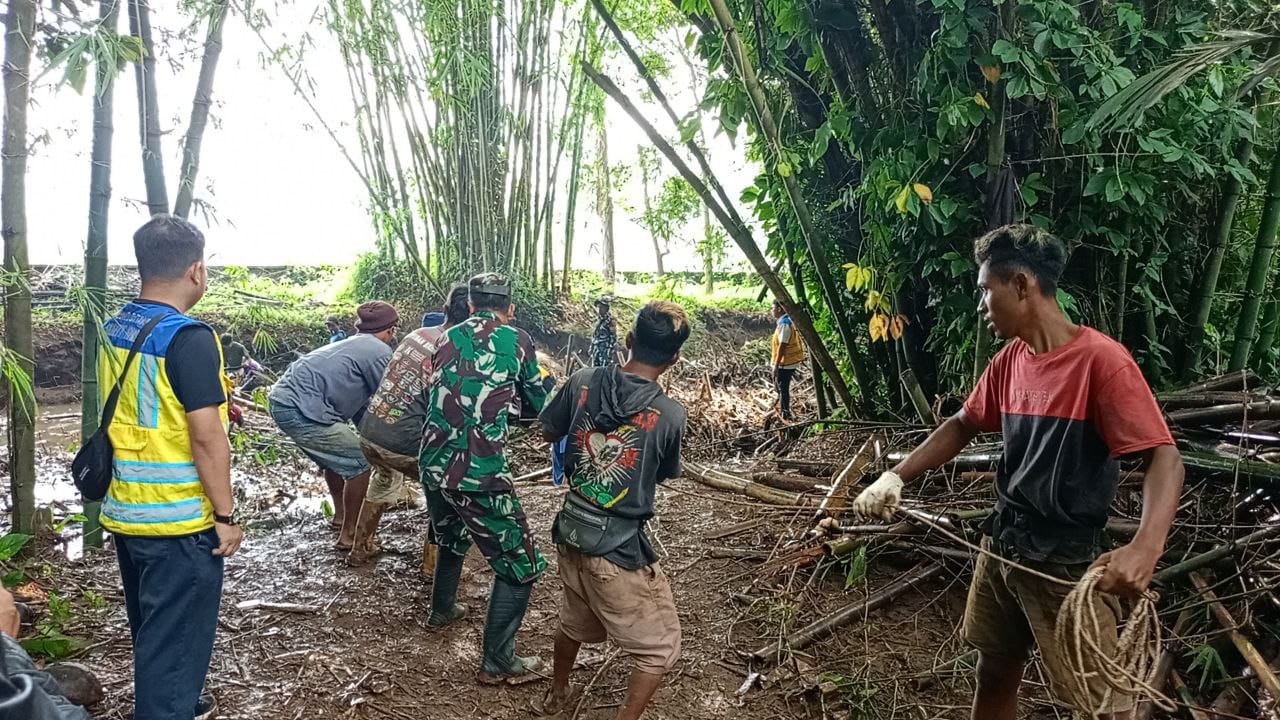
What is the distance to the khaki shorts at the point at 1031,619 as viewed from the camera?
5.60 ft

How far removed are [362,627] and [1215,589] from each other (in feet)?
10.3

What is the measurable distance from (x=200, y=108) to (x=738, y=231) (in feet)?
8.07

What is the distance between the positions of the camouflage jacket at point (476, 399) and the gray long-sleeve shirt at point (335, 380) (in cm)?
113

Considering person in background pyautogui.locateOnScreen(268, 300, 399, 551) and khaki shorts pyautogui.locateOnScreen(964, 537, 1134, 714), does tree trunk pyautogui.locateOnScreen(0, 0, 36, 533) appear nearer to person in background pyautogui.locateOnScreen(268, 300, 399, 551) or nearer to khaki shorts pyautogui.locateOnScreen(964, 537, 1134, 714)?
person in background pyautogui.locateOnScreen(268, 300, 399, 551)

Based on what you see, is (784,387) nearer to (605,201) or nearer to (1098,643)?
(1098,643)

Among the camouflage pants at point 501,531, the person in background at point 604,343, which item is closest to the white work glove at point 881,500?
the camouflage pants at point 501,531

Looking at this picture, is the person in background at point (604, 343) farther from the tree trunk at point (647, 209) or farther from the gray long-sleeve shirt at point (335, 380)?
the tree trunk at point (647, 209)

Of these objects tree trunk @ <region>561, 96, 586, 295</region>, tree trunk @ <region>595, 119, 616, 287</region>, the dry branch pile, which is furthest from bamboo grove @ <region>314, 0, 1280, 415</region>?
tree trunk @ <region>595, 119, 616, 287</region>

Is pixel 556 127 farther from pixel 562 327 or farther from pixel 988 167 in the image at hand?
pixel 988 167

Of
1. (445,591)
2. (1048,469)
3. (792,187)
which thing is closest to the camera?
(1048,469)

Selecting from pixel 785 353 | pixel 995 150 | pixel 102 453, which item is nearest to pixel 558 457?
pixel 102 453

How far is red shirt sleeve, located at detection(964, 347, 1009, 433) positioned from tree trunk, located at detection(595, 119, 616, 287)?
9689 millimetres

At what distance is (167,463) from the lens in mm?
1864

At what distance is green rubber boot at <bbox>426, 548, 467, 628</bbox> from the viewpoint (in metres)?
2.98
